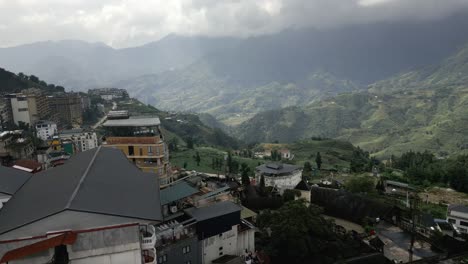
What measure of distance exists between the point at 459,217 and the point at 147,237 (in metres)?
30.6

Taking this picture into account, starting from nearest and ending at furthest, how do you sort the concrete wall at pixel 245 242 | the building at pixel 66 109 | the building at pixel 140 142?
the concrete wall at pixel 245 242
the building at pixel 140 142
the building at pixel 66 109

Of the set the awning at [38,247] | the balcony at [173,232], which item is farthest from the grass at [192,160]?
the awning at [38,247]

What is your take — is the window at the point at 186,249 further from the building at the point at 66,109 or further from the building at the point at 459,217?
the building at the point at 66,109

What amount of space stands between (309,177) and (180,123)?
68.2m

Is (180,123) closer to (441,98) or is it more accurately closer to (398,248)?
(398,248)

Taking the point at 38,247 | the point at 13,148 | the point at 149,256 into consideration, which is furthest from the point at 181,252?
the point at 13,148

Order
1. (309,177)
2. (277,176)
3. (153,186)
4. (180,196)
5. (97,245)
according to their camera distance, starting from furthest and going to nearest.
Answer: (309,177) < (277,176) < (180,196) < (153,186) < (97,245)

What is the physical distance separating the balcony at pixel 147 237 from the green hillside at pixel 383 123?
12130 cm

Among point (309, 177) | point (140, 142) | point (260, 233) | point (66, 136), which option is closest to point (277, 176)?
point (309, 177)

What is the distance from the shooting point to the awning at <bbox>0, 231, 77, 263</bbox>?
461 inches

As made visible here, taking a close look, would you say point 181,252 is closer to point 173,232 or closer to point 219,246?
point 173,232

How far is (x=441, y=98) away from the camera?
184125 millimetres

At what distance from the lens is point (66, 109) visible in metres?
84.1

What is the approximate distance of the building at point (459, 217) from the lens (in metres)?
31.5
